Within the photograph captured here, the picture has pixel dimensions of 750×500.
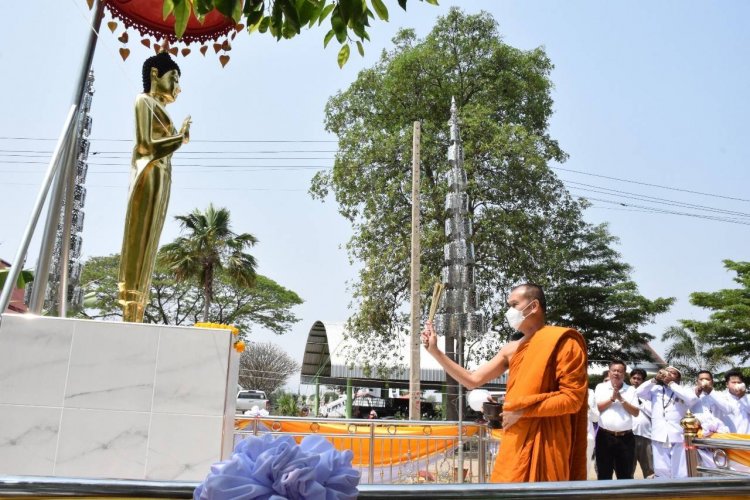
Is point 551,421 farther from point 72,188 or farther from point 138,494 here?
point 72,188

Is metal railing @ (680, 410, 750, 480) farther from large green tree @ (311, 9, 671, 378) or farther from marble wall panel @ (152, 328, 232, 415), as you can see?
large green tree @ (311, 9, 671, 378)

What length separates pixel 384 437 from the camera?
8.45 m

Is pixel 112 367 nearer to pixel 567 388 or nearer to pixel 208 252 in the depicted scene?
pixel 567 388

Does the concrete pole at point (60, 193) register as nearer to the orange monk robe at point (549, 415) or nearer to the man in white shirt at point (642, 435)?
the orange monk robe at point (549, 415)

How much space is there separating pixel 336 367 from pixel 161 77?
2348cm

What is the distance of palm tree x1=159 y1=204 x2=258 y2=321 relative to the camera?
85.5 ft

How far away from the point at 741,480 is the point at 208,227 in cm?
2571

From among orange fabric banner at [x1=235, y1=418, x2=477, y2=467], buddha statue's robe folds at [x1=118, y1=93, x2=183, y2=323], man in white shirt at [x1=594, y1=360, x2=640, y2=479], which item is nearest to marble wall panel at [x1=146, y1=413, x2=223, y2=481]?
buddha statue's robe folds at [x1=118, y1=93, x2=183, y2=323]

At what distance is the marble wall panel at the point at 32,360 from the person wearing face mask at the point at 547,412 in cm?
279

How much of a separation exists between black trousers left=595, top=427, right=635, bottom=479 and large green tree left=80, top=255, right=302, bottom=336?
2429 centimetres

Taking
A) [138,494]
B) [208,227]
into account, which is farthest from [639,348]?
[138,494]

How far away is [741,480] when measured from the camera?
6.80 ft

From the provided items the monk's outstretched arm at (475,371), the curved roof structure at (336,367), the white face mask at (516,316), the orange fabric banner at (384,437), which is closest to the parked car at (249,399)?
the curved roof structure at (336,367)

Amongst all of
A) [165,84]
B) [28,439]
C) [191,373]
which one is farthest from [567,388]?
[165,84]
